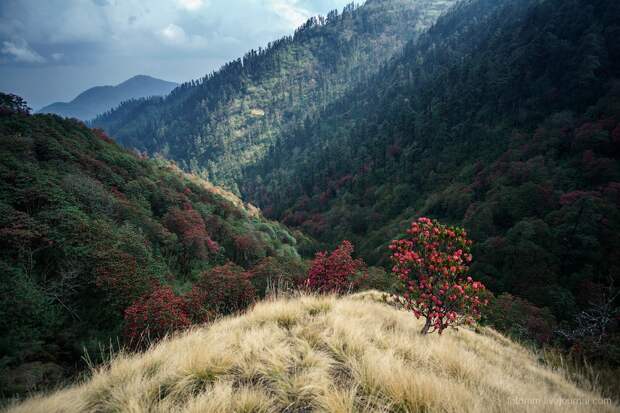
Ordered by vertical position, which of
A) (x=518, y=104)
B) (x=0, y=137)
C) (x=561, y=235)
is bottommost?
(x=561, y=235)

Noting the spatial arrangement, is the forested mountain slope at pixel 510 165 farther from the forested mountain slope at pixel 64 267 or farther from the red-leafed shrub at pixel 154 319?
the forested mountain slope at pixel 64 267

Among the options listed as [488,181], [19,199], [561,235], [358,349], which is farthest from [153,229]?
[488,181]

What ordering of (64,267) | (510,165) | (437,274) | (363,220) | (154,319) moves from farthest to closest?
(363,220)
(510,165)
(64,267)
(154,319)
(437,274)

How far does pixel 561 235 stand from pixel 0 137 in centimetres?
4692

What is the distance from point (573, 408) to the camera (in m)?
3.09

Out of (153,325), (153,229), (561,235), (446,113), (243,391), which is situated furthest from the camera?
(446,113)

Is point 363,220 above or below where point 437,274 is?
below

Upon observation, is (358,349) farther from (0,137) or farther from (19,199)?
(0,137)

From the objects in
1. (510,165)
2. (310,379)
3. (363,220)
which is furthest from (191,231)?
(510,165)

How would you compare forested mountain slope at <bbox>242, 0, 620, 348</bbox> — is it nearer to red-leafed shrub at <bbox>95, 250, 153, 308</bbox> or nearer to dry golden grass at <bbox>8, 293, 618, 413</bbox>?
dry golden grass at <bbox>8, 293, 618, 413</bbox>

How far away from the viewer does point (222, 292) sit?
11.4 m

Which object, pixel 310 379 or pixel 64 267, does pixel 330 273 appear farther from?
pixel 64 267

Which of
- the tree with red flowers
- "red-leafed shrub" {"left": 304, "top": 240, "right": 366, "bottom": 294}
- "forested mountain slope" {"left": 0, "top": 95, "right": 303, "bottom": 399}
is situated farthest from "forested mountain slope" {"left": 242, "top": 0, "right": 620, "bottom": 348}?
"forested mountain slope" {"left": 0, "top": 95, "right": 303, "bottom": 399}

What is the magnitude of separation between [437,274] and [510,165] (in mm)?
51464
